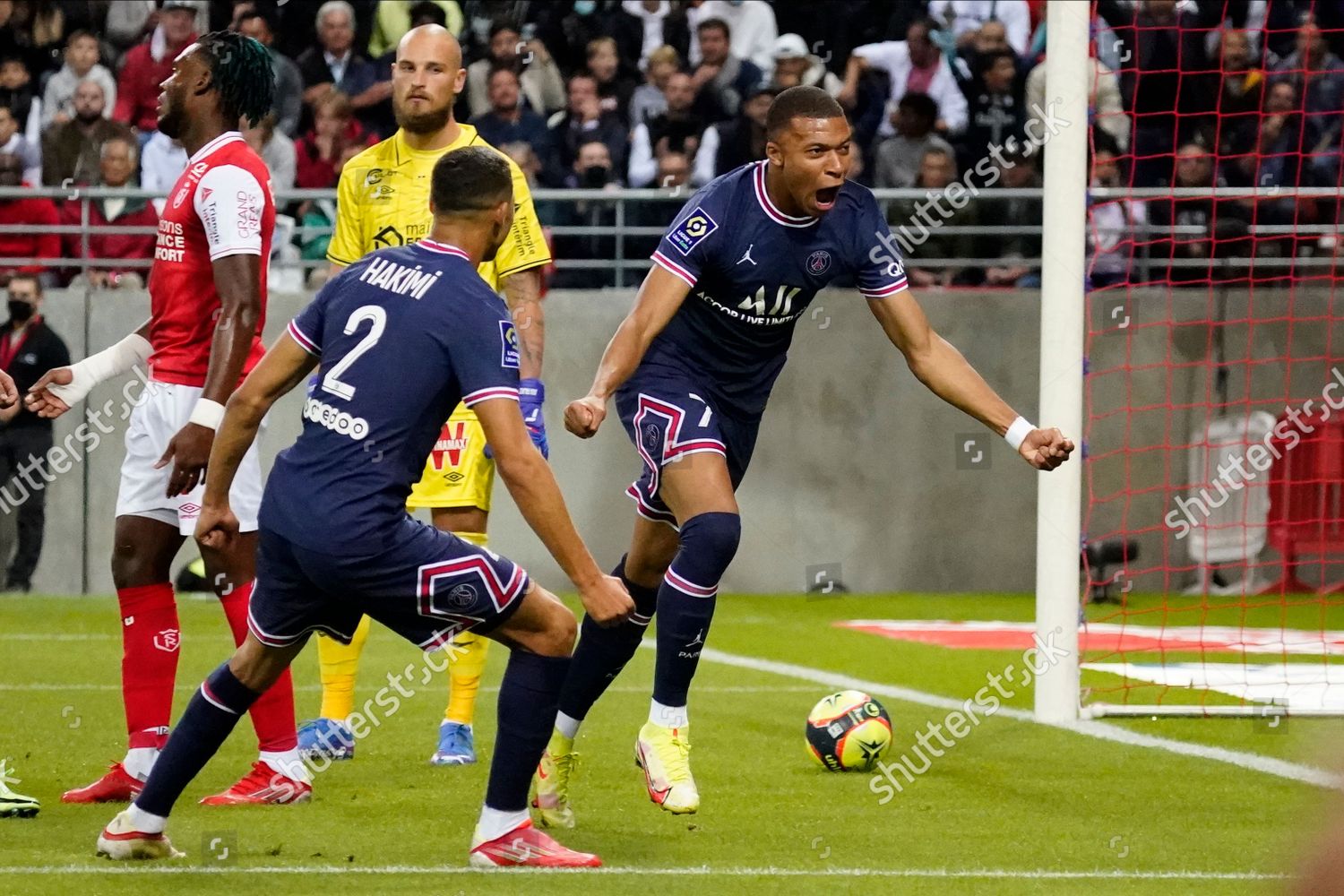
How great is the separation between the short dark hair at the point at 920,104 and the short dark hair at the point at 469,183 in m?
9.92

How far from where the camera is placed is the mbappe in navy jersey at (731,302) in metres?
5.60

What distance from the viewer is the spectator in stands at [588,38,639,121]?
1461 cm

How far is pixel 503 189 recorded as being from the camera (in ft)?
14.6

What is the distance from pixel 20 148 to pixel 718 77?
18.0 ft

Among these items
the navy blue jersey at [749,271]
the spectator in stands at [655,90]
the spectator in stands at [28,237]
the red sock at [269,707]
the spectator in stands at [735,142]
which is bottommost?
the red sock at [269,707]

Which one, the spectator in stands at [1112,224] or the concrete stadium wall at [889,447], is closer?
the spectator in stands at [1112,224]

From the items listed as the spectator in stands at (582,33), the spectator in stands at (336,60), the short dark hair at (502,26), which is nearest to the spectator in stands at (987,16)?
the spectator in stands at (582,33)

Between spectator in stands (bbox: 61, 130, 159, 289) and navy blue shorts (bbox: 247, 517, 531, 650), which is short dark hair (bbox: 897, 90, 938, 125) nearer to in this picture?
spectator in stands (bbox: 61, 130, 159, 289)

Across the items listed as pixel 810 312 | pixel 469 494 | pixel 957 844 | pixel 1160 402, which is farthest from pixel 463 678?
pixel 1160 402

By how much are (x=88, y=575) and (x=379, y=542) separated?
992cm

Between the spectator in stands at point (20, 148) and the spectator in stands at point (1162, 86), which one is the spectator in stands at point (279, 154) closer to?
the spectator in stands at point (20, 148)

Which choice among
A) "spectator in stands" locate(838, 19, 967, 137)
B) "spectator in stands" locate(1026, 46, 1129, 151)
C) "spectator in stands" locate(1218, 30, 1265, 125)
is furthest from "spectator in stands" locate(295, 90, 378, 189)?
"spectator in stands" locate(1218, 30, 1265, 125)

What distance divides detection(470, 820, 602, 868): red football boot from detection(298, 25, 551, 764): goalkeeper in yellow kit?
6.14 ft

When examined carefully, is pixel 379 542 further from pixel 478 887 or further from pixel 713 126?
pixel 713 126
